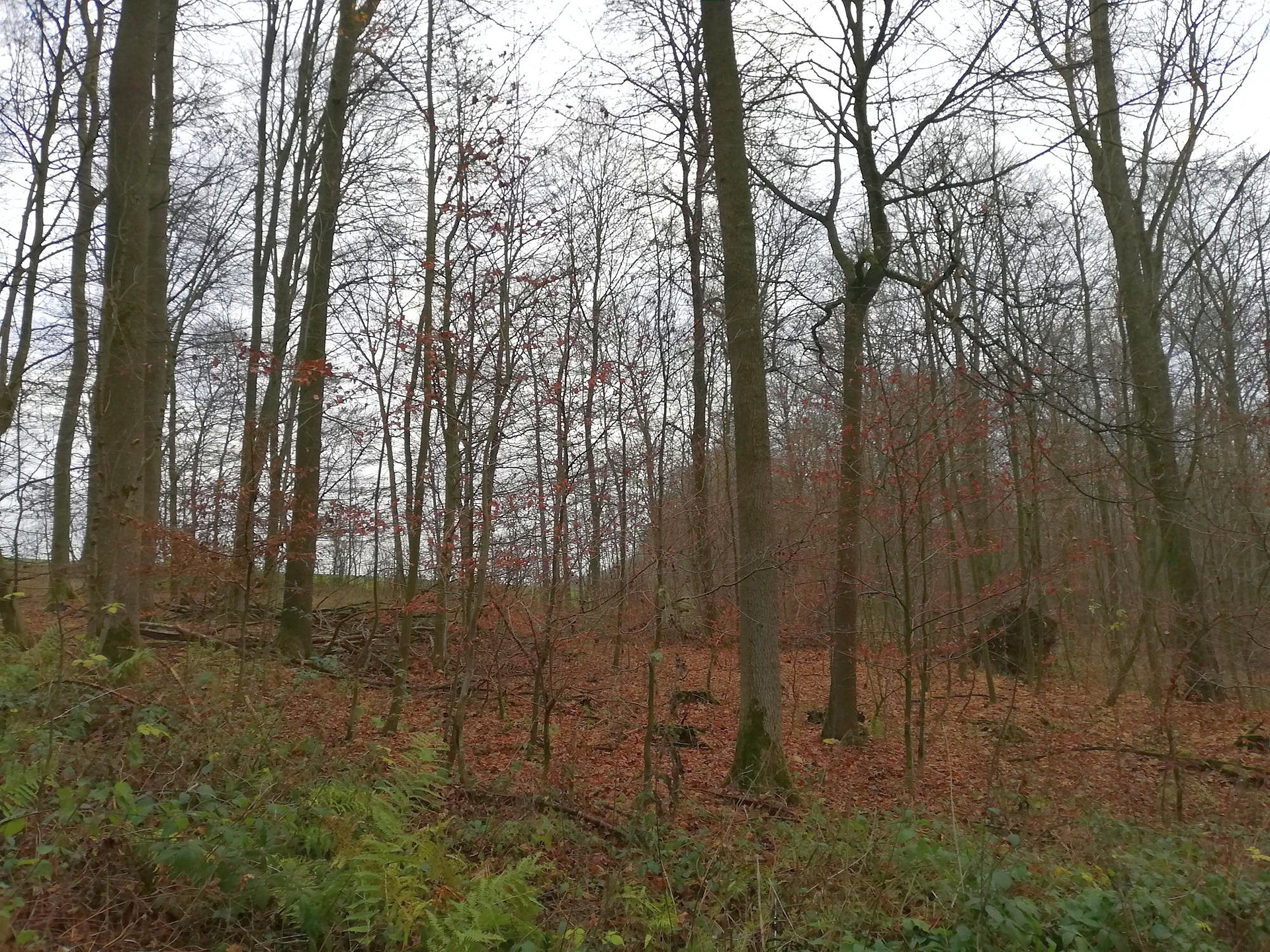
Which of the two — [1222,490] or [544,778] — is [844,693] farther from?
[1222,490]

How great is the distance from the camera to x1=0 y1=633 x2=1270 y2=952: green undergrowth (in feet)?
11.1

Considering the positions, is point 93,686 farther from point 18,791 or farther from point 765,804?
point 765,804

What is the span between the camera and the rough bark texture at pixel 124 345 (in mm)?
6414

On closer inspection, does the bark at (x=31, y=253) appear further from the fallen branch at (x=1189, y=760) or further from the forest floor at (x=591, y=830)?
the fallen branch at (x=1189, y=760)

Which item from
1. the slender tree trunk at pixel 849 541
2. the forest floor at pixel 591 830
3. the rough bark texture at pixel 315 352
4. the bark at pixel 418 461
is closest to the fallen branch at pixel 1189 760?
the forest floor at pixel 591 830

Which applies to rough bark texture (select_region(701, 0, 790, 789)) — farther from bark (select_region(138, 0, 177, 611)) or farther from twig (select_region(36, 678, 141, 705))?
bark (select_region(138, 0, 177, 611))

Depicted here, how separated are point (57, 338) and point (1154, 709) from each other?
18.9 m

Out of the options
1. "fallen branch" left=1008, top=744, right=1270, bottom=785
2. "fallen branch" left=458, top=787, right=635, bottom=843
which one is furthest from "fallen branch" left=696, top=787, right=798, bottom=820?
"fallen branch" left=1008, top=744, right=1270, bottom=785

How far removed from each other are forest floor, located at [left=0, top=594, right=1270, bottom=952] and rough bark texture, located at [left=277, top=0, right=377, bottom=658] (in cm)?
134

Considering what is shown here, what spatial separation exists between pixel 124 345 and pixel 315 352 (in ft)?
10.1

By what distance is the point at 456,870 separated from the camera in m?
3.95

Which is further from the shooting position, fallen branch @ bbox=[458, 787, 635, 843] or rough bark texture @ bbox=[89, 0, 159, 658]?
rough bark texture @ bbox=[89, 0, 159, 658]

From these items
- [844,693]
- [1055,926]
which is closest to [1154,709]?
[844,693]

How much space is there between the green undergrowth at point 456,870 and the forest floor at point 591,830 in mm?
18
